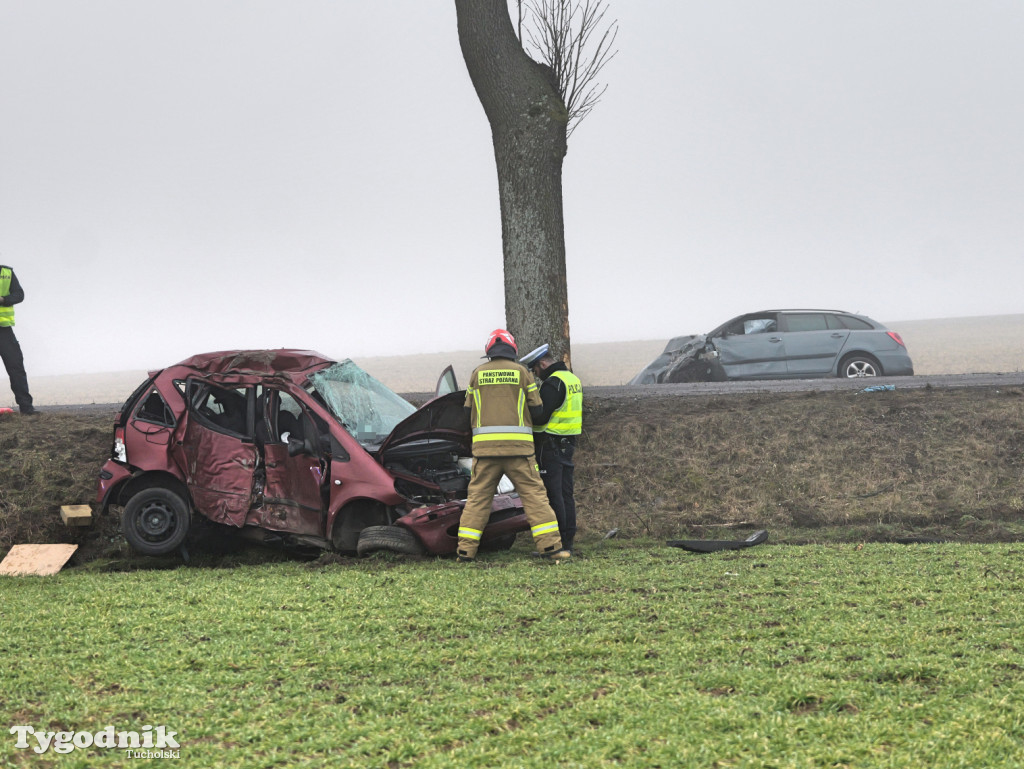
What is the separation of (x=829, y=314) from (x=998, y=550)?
34.4ft

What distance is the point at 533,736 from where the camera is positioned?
14.1 feet

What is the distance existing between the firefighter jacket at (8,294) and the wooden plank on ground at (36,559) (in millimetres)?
4688

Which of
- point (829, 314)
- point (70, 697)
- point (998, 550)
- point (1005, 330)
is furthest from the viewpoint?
point (1005, 330)

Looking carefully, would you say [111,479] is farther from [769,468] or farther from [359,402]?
[769,468]

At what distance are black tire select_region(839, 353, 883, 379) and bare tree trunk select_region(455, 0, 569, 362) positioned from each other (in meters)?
7.37

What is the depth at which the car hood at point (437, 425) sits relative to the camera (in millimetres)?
8805

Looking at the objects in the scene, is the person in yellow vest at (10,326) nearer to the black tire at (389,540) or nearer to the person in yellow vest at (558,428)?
the black tire at (389,540)

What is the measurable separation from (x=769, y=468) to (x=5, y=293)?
9.95 m

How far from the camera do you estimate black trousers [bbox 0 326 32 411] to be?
13250 millimetres

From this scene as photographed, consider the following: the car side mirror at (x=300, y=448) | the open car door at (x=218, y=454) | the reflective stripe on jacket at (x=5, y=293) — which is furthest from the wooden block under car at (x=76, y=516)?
the reflective stripe on jacket at (x=5, y=293)

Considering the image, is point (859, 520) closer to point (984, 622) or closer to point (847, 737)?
point (984, 622)

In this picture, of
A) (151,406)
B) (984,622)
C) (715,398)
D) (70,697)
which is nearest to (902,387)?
(715,398)

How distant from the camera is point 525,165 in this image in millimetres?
12859

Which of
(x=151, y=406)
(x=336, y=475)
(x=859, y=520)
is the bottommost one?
(x=859, y=520)
